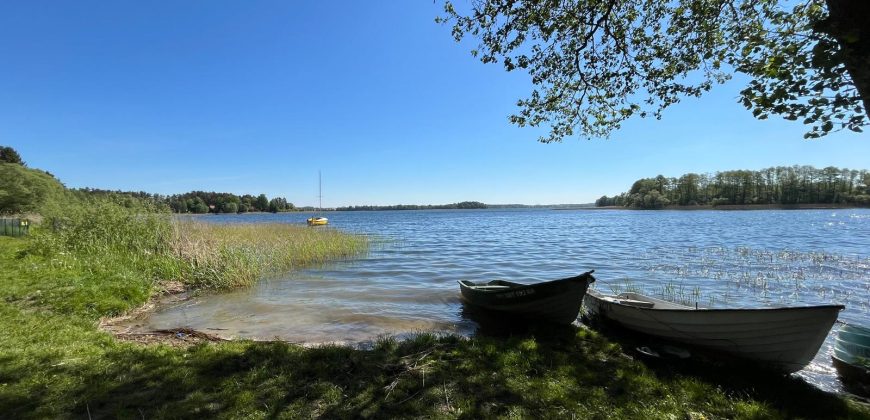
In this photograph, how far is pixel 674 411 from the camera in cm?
439

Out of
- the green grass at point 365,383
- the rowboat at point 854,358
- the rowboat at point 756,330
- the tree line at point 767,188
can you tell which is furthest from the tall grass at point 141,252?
the tree line at point 767,188

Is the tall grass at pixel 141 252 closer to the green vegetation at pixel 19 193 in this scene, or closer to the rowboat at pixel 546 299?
the rowboat at pixel 546 299

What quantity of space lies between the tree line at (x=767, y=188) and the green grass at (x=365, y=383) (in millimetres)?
120747

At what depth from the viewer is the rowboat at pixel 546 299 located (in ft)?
25.0

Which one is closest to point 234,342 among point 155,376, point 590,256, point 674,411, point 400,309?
point 155,376

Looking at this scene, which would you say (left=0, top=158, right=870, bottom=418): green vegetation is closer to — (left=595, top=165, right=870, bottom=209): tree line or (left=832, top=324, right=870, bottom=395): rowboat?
(left=832, top=324, right=870, bottom=395): rowboat

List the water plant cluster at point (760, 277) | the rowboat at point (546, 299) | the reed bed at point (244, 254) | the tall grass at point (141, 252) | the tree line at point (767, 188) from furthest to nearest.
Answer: the tree line at point (767, 188) → the reed bed at point (244, 254) → the tall grass at point (141, 252) → the water plant cluster at point (760, 277) → the rowboat at point (546, 299)

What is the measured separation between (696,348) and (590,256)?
14.2 metres

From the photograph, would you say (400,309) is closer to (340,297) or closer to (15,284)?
(340,297)

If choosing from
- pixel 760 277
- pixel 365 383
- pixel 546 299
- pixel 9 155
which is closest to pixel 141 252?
pixel 365 383

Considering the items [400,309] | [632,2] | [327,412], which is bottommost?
[400,309]

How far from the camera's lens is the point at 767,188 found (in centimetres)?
10069

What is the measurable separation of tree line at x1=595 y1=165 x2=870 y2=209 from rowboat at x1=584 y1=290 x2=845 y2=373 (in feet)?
391

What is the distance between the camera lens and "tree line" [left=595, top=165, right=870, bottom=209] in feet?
308
